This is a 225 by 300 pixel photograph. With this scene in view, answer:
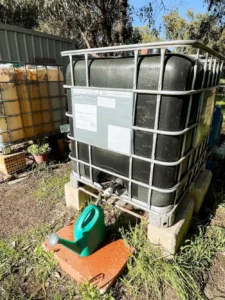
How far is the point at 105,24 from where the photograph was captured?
5852 mm

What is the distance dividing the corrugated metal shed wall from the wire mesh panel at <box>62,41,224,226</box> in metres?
3.72

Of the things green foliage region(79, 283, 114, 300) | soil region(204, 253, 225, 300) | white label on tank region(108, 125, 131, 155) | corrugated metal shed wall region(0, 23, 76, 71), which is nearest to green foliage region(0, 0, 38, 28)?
corrugated metal shed wall region(0, 23, 76, 71)

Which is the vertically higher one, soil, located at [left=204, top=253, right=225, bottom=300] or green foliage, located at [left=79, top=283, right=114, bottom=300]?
green foliage, located at [left=79, top=283, right=114, bottom=300]

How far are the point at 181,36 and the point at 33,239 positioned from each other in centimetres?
2123

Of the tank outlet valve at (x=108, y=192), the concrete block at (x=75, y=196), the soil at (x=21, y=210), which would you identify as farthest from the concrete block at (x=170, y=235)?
the soil at (x=21, y=210)

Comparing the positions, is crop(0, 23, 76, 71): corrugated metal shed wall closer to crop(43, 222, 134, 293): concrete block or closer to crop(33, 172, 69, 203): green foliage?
crop(33, 172, 69, 203): green foliage

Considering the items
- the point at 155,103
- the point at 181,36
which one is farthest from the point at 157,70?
the point at 181,36

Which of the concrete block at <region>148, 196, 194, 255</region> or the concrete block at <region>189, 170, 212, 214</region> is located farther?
the concrete block at <region>189, 170, 212, 214</region>

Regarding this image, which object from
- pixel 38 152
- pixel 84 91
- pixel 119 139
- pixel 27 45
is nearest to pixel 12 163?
pixel 38 152

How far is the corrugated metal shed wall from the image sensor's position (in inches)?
174

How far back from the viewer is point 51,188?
2.95m

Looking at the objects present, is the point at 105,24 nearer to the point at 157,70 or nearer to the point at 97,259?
the point at 157,70

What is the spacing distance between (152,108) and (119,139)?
1.24ft

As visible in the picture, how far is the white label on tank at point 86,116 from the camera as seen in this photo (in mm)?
1699
